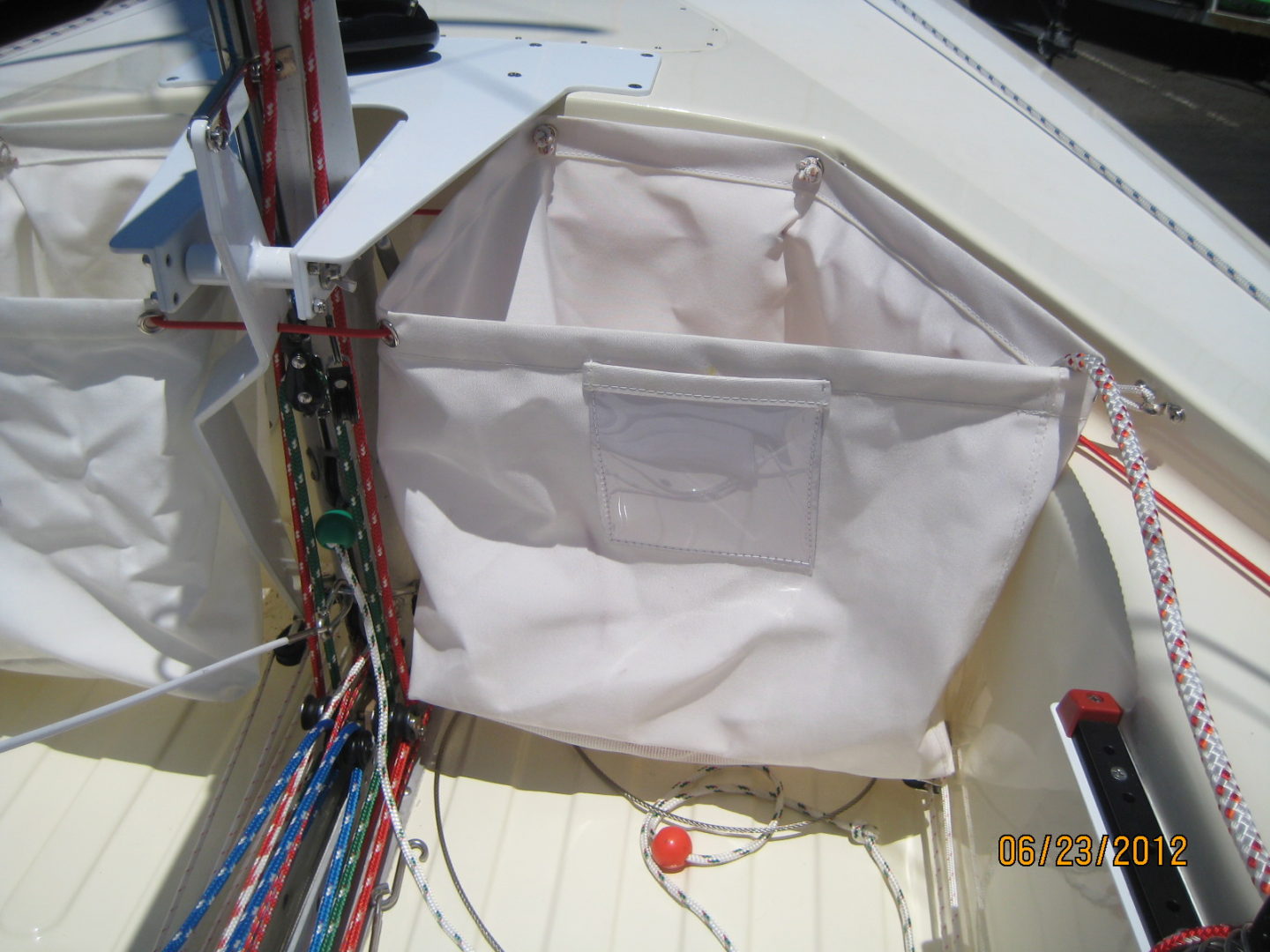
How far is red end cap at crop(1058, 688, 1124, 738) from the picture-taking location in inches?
29.5

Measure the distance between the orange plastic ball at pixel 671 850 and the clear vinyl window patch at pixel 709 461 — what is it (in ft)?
1.27

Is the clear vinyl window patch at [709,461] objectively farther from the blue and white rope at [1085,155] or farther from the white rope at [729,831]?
the blue and white rope at [1085,155]

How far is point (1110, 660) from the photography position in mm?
796

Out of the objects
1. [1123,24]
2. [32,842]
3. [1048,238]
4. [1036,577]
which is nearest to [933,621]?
[1036,577]

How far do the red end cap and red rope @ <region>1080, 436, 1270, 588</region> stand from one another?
8.8 inches

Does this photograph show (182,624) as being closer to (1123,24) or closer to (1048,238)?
(1048,238)

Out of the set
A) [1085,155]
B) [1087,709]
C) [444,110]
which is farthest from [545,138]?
[1087,709]

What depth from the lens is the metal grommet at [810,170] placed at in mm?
1122

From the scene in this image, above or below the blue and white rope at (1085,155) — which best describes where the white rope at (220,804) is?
below

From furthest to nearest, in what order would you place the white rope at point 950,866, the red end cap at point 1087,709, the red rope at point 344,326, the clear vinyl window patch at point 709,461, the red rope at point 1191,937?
1. the white rope at point 950,866
2. the clear vinyl window patch at point 709,461
3. the red rope at point 344,326
4. the red end cap at point 1087,709
5. the red rope at point 1191,937

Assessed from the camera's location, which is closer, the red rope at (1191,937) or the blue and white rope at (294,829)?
the red rope at (1191,937)

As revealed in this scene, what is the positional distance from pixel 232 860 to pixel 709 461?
2.38 ft
